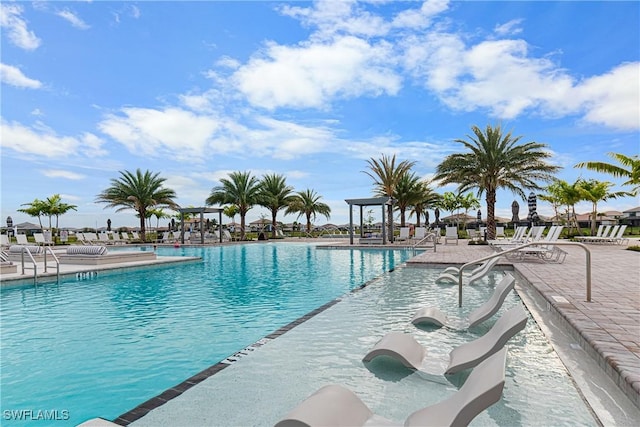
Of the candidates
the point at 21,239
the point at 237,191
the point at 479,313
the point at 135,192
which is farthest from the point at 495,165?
the point at 21,239

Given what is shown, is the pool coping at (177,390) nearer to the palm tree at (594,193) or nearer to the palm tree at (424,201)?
the palm tree at (424,201)

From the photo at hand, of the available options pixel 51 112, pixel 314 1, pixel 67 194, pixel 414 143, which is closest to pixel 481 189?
pixel 414 143

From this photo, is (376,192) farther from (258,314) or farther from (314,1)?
(258,314)

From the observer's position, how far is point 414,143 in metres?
28.2

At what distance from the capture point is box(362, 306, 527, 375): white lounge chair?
10.8 feet

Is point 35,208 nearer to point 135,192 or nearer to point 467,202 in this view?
point 135,192

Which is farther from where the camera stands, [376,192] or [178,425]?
[376,192]

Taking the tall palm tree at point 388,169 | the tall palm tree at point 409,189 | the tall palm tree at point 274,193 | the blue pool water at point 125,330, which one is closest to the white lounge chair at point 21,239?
the blue pool water at point 125,330

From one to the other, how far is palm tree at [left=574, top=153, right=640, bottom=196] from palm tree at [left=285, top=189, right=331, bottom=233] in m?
25.2

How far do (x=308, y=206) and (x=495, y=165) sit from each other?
2243cm

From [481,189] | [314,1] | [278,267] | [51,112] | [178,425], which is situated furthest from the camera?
[481,189]

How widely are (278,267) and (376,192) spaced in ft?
60.5

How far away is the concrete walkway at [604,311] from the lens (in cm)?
332

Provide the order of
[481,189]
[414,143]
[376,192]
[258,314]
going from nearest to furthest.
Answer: [258,314] → [481,189] → [414,143] → [376,192]
